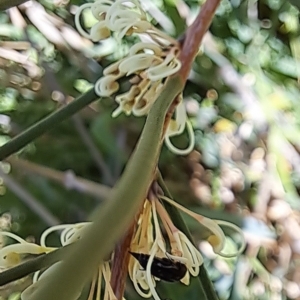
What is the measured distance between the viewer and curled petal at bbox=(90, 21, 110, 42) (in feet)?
1.10

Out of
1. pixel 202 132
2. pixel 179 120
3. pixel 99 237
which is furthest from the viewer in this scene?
pixel 202 132

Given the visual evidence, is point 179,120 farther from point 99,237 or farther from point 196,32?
point 99,237

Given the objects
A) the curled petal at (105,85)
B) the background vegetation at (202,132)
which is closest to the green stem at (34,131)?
the curled petal at (105,85)

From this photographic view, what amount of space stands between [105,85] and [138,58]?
0.10 ft

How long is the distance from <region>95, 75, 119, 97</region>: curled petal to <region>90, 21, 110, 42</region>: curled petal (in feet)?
0.09

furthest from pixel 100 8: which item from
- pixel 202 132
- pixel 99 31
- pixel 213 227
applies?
pixel 202 132

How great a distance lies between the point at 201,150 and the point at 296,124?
0.14 m

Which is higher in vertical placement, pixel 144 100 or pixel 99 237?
pixel 99 237

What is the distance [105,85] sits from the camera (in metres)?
0.33

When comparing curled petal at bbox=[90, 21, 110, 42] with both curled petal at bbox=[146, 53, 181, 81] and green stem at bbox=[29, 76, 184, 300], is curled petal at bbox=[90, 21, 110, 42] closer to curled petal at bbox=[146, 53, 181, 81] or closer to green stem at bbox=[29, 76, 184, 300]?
curled petal at bbox=[146, 53, 181, 81]

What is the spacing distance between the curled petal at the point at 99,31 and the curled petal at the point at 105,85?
0.03 metres

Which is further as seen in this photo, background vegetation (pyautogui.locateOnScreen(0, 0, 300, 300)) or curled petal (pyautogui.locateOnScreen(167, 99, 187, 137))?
background vegetation (pyautogui.locateOnScreen(0, 0, 300, 300))

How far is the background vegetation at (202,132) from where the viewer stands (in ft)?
2.34

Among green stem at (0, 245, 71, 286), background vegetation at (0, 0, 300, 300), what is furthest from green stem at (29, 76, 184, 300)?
background vegetation at (0, 0, 300, 300)
